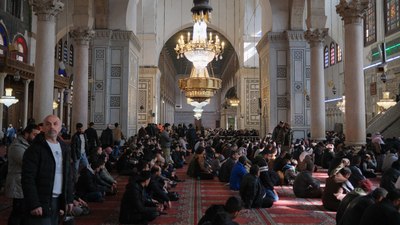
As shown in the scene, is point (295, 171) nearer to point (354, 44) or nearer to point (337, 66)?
point (354, 44)

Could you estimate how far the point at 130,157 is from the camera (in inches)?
362

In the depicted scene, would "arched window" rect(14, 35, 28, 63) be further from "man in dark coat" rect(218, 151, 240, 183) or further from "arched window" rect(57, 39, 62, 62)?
"man in dark coat" rect(218, 151, 240, 183)

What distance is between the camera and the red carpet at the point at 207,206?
507cm

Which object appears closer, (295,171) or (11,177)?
(11,177)

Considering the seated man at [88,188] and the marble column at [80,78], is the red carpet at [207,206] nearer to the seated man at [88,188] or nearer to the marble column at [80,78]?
the seated man at [88,188]

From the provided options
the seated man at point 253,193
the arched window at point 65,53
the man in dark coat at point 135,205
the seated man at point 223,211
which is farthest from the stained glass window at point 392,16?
the arched window at point 65,53

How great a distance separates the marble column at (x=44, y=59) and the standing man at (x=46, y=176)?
5747 millimetres

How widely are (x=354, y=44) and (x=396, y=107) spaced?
6.19 meters

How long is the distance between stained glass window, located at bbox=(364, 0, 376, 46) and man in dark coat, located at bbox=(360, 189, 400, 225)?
16.0 m

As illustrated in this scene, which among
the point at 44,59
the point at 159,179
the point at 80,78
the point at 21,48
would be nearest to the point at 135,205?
the point at 159,179

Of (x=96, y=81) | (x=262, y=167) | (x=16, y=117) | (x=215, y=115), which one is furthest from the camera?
(x=215, y=115)

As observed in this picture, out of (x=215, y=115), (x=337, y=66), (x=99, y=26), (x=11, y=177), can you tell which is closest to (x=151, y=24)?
(x=99, y=26)

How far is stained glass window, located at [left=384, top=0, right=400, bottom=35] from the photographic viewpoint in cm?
1569

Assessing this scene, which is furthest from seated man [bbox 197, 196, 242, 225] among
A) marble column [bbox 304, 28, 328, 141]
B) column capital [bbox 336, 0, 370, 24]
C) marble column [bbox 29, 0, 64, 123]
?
marble column [bbox 304, 28, 328, 141]
